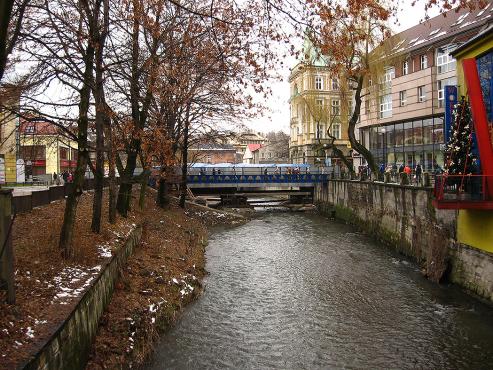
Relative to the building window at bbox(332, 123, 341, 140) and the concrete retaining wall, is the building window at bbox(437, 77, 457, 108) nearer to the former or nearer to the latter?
the concrete retaining wall

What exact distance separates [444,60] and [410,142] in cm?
708

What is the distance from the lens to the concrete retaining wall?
18.0 ft

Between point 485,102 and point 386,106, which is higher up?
point 386,106

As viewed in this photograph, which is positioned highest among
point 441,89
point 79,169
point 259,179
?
point 441,89

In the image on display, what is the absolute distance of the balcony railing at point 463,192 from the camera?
12703 mm

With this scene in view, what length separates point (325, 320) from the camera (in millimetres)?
11273

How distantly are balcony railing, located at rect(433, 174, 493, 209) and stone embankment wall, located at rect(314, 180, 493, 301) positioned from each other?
158 centimetres

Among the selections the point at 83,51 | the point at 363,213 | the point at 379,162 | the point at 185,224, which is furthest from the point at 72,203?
the point at 379,162

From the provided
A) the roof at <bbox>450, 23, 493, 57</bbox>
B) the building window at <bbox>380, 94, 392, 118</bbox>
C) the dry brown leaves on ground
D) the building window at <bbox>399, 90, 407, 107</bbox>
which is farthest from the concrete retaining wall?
the building window at <bbox>380, 94, 392, 118</bbox>

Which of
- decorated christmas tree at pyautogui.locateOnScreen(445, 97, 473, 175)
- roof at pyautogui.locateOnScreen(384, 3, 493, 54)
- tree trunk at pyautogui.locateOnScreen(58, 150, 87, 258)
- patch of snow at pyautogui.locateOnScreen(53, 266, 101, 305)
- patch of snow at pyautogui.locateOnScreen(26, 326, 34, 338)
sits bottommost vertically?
patch of snow at pyautogui.locateOnScreen(26, 326, 34, 338)

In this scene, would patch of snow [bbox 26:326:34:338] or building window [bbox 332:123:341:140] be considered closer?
patch of snow [bbox 26:326:34:338]

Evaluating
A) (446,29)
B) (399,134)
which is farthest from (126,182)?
(446,29)

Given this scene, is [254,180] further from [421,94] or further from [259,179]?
[421,94]

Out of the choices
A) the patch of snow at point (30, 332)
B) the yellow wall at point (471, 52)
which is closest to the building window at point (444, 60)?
the yellow wall at point (471, 52)
